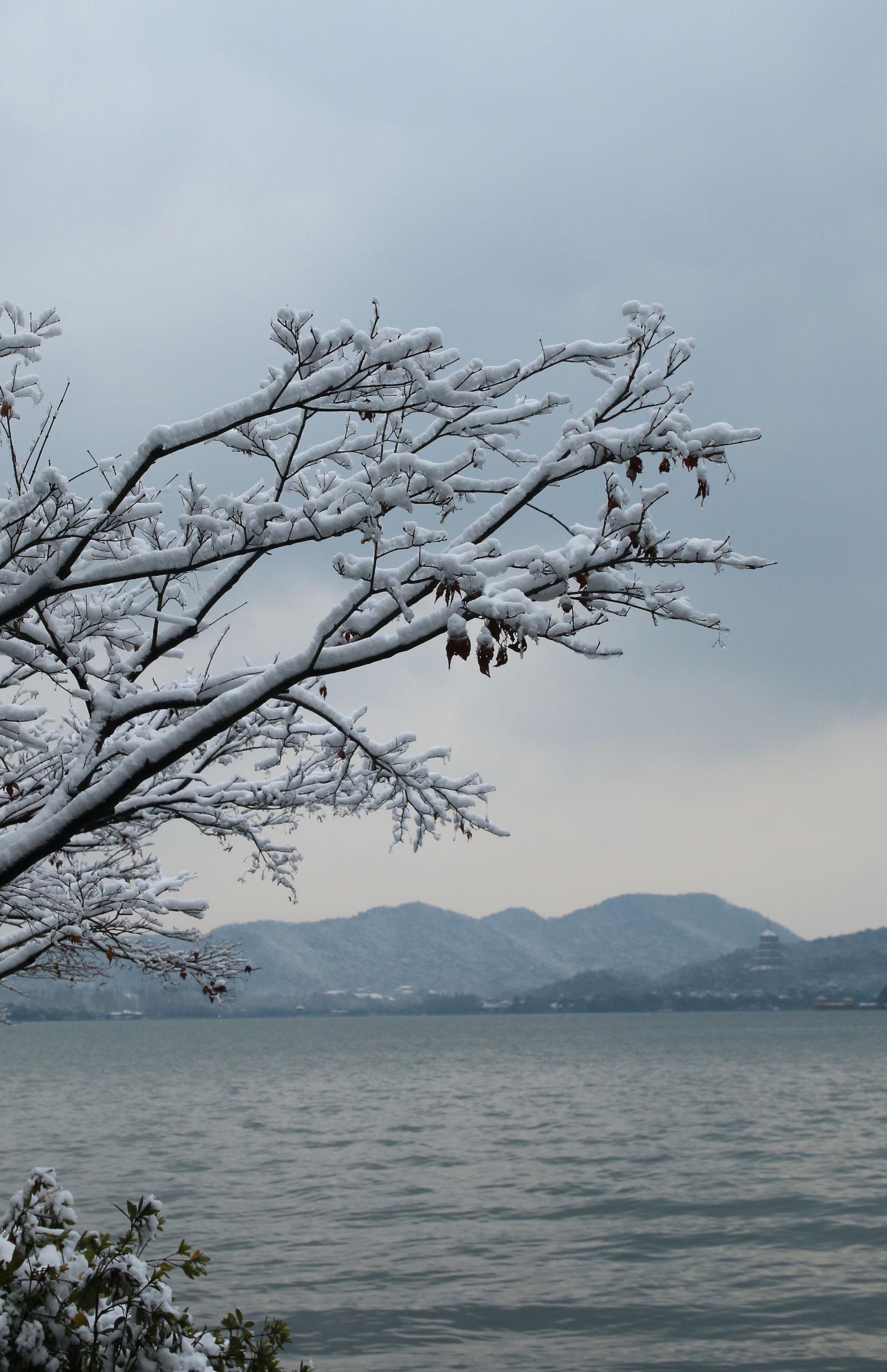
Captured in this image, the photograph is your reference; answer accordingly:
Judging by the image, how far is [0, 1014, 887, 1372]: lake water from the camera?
1238 centimetres

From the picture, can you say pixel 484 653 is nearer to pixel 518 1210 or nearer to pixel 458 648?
pixel 458 648

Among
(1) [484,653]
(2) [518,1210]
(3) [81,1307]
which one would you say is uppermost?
(1) [484,653]

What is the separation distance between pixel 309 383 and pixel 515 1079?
65993mm

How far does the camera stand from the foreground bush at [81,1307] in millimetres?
4684

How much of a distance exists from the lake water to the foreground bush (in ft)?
24.4

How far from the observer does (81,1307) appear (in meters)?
4.75

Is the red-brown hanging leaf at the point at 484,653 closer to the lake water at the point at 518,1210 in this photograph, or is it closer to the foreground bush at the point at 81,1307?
the foreground bush at the point at 81,1307

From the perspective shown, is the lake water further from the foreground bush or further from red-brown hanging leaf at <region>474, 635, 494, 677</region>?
red-brown hanging leaf at <region>474, 635, 494, 677</region>

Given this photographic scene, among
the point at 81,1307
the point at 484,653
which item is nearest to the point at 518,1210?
the point at 81,1307

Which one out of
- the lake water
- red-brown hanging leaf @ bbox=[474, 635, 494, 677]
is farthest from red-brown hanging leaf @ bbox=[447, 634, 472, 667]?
the lake water

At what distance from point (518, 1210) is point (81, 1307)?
57.5ft

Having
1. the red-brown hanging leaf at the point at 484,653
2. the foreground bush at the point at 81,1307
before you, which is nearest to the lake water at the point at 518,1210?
the foreground bush at the point at 81,1307

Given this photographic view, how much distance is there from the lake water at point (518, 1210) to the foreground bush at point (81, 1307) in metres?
7.44

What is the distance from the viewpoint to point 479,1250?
17.0m
